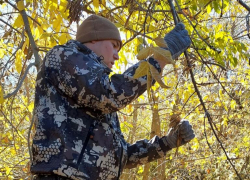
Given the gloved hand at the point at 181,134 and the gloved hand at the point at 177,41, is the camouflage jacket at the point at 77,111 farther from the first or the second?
the gloved hand at the point at 181,134

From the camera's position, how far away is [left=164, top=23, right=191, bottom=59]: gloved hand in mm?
1418

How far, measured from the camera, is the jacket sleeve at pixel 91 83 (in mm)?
1305

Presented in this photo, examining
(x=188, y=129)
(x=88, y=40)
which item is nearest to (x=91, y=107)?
(x=88, y=40)

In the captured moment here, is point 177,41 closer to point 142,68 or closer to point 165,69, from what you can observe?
point 142,68

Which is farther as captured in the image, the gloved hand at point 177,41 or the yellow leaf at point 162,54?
the gloved hand at point 177,41

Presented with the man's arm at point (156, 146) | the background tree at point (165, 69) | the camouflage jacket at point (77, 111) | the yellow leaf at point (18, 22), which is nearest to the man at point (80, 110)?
the camouflage jacket at point (77, 111)

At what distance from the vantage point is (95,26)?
5.20 feet

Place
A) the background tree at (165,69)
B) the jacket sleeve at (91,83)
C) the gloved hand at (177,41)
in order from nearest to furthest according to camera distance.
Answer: the jacket sleeve at (91,83), the gloved hand at (177,41), the background tree at (165,69)

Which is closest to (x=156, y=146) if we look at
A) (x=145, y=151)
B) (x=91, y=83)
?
(x=145, y=151)

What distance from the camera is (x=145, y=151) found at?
1.82m

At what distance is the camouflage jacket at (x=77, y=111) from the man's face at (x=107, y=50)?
0.26 feet

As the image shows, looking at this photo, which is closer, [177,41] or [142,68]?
[142,68]

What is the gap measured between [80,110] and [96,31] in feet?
1.18

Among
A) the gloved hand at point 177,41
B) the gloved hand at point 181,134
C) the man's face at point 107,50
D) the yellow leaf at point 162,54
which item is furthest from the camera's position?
the gloved hand at point 181,134
